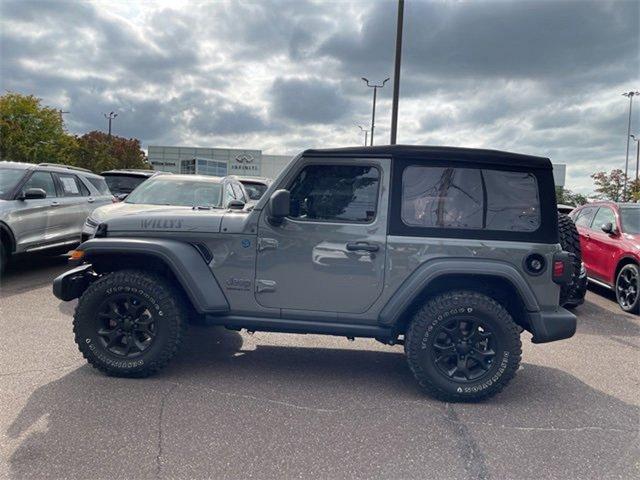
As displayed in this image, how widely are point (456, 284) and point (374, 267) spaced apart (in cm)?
69

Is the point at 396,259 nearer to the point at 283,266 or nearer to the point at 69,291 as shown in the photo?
the point at 283,266

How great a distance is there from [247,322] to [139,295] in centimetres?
88

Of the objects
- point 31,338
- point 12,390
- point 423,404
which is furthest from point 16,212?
point 423,404

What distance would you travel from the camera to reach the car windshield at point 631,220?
23.8 feet

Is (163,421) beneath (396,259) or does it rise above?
beneath

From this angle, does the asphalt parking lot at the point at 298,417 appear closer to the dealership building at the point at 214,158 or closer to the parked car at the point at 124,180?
the parked car at the point at 124,180

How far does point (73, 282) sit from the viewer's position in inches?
155

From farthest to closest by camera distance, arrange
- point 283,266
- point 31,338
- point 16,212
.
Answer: point 16,212 → point 31,338 → point 283,266

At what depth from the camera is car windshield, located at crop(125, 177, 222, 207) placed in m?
7.26

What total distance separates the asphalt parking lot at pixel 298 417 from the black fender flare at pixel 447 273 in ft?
2.38

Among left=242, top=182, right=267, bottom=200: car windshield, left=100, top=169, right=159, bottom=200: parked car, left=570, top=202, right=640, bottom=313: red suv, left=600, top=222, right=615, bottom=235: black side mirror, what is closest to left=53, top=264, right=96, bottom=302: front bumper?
left=570, top=202, right=640, bottom=313: red suv

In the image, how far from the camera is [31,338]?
462 cm

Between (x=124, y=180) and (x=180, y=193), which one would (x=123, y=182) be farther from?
(x=180, y=193)

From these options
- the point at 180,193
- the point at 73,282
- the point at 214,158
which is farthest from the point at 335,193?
the point at 214,158
